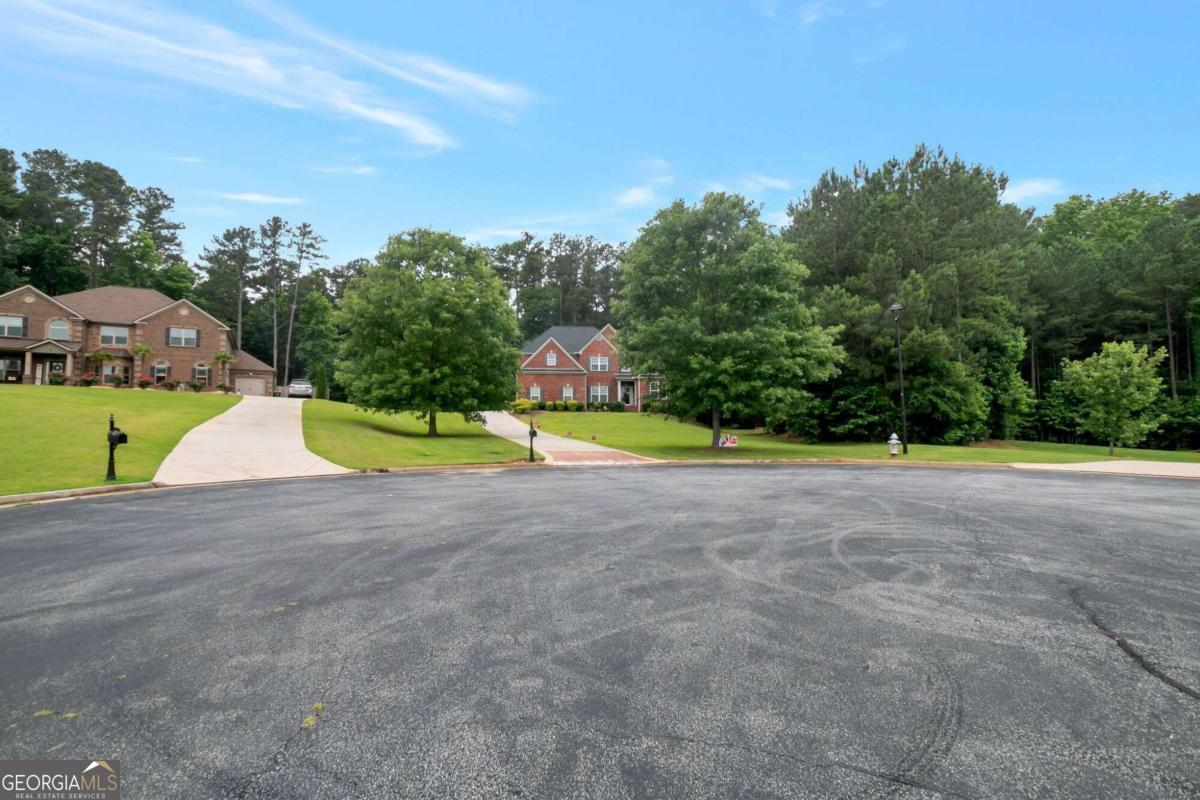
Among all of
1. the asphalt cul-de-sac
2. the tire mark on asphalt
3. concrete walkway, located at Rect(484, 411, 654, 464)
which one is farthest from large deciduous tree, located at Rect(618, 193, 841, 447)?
the tire mark on asphalt

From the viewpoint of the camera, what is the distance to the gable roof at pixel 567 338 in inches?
2383

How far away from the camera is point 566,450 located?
24828 mm

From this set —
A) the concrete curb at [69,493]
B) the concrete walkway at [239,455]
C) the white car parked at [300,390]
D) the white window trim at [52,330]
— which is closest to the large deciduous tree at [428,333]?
the concrete walkway at [239,455]

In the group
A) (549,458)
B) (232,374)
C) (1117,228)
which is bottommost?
(549,458)

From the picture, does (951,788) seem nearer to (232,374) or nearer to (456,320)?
(456,320)

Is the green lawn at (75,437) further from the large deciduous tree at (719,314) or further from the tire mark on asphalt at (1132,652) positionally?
the large deciduous tree at (719,314)

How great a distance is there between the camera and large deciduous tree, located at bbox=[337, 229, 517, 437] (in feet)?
92.0

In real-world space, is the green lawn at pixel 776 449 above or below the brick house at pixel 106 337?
below

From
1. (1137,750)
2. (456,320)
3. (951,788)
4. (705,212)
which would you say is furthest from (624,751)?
(456,320)

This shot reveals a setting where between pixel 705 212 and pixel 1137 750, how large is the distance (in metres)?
25.3

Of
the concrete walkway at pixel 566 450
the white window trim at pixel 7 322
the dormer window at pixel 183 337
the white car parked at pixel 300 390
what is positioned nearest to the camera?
the concrete walkway at pixel 566 450

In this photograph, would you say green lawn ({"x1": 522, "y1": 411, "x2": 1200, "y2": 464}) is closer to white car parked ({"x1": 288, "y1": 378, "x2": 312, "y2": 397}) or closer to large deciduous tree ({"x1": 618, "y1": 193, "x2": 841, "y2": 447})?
large deciduous tree ({"x1": 618, "y1": 193, "x2": 841, "y2": 447})

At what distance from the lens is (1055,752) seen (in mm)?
2744

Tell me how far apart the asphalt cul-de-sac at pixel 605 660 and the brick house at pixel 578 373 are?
5004 cm
